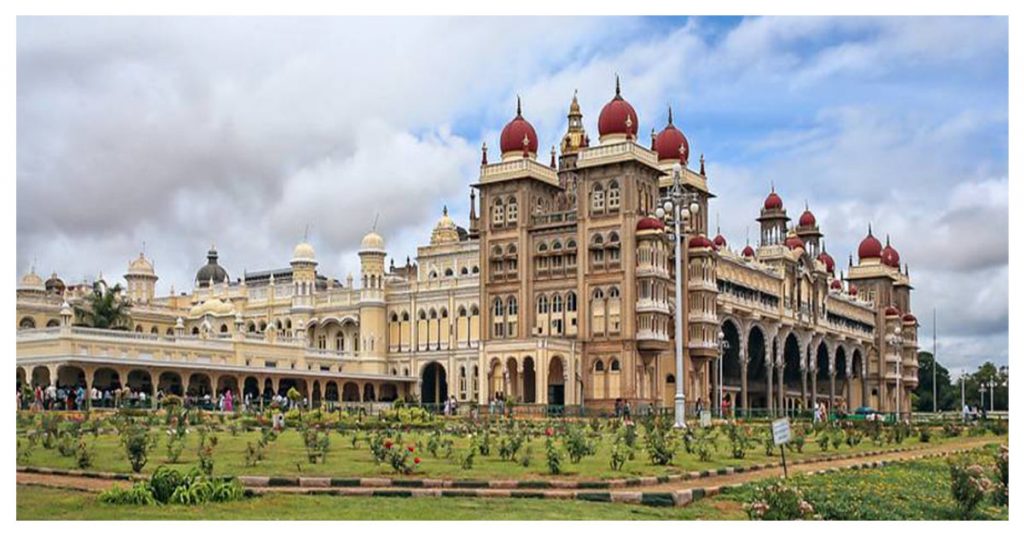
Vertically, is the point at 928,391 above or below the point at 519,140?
below

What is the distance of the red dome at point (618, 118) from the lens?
72000 mm

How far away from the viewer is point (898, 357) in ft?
337

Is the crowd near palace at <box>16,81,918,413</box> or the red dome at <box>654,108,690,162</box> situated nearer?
the crowd near palace at <box>16,81,918,413</box>

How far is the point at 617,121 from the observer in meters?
72.2

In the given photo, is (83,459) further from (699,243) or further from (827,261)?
(827,261)

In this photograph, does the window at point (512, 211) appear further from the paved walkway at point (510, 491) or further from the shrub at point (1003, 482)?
the shrub at point (1003, 482)

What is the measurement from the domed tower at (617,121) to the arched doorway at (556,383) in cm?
1392

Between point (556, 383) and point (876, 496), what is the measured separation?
50.0 metres

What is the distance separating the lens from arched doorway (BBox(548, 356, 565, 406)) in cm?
7206

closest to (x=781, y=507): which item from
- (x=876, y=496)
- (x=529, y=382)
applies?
(x=876, y=496)

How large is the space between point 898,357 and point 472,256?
40.4 metres

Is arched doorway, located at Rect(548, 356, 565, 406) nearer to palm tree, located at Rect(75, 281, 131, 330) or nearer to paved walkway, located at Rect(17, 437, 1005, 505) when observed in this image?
palm tree, located at Rect(75, 281, 131, 330)

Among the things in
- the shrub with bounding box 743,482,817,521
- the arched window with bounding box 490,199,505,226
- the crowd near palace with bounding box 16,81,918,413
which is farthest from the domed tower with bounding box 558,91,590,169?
the shrub with bounding box 743,482,817,521

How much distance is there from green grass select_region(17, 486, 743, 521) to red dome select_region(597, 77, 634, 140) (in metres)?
52.6
